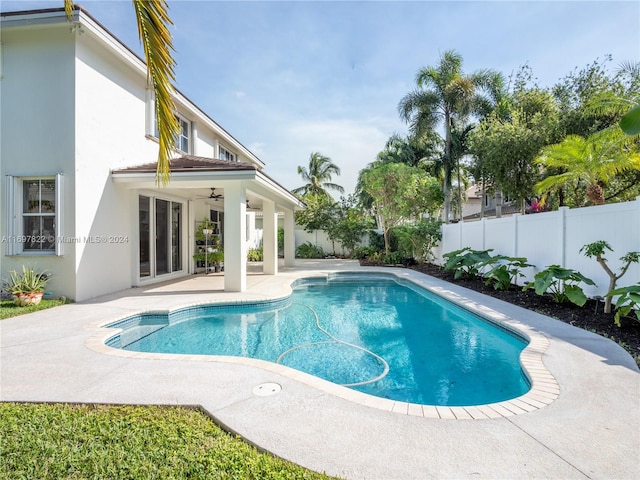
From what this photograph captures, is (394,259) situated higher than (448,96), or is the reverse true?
(448,96)

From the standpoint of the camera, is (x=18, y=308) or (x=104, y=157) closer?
(x=18, y=308)

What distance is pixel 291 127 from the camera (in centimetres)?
1764

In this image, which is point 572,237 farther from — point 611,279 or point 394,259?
point 394,259

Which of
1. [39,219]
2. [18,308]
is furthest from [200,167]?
[18,308]

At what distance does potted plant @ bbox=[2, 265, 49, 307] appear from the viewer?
8.29m

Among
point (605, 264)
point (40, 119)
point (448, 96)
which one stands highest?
point (448, 96)

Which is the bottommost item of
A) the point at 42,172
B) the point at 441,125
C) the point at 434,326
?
the point at 434,326

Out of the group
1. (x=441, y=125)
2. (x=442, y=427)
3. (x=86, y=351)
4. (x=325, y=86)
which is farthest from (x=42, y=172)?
(x=441, y=125)

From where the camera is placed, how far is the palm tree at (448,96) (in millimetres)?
21922

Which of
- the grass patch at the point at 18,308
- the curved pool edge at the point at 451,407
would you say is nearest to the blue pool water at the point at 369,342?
the curved pool edge at the point at 451,407

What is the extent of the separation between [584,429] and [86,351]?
6.60 meters

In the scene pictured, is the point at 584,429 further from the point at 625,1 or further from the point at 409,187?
the point at 409,187

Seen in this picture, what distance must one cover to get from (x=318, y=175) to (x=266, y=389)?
119 ft

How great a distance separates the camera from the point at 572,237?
8.70m
